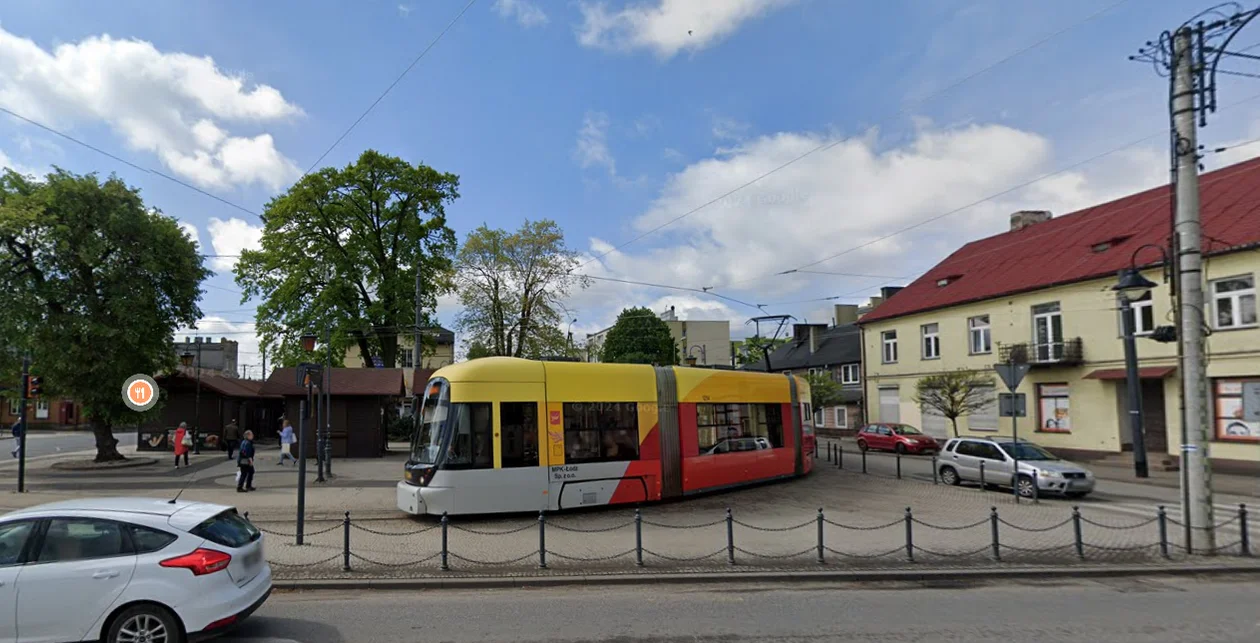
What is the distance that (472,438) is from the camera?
43.3ft

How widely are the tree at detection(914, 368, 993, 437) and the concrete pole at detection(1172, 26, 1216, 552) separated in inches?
857

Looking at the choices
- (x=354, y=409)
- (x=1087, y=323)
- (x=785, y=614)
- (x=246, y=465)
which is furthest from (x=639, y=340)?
(x=785, y=614)

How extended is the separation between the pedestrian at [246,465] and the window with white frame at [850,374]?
39051 mm

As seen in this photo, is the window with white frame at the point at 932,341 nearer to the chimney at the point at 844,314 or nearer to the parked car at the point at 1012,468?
the parked car at the point at 1012,468

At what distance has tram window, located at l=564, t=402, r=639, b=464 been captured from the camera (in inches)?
559

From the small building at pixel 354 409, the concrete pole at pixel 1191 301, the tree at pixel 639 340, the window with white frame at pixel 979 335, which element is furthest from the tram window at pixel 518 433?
the tree at pixel 639 340

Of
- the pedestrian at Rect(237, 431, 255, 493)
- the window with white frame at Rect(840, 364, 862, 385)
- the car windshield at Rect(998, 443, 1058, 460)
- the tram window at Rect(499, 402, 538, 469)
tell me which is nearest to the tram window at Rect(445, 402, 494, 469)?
the tram window at Rect(499, 402, 538, 469)

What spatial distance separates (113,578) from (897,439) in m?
32.7

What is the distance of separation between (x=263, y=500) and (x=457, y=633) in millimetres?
11934

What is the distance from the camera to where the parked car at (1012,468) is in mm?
17906

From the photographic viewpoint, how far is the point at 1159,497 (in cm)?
1880

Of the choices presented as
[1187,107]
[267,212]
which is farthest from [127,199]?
[1187,107]

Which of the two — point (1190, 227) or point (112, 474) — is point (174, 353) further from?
point (1190, 227)

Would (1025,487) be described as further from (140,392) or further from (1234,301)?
(140,392)
